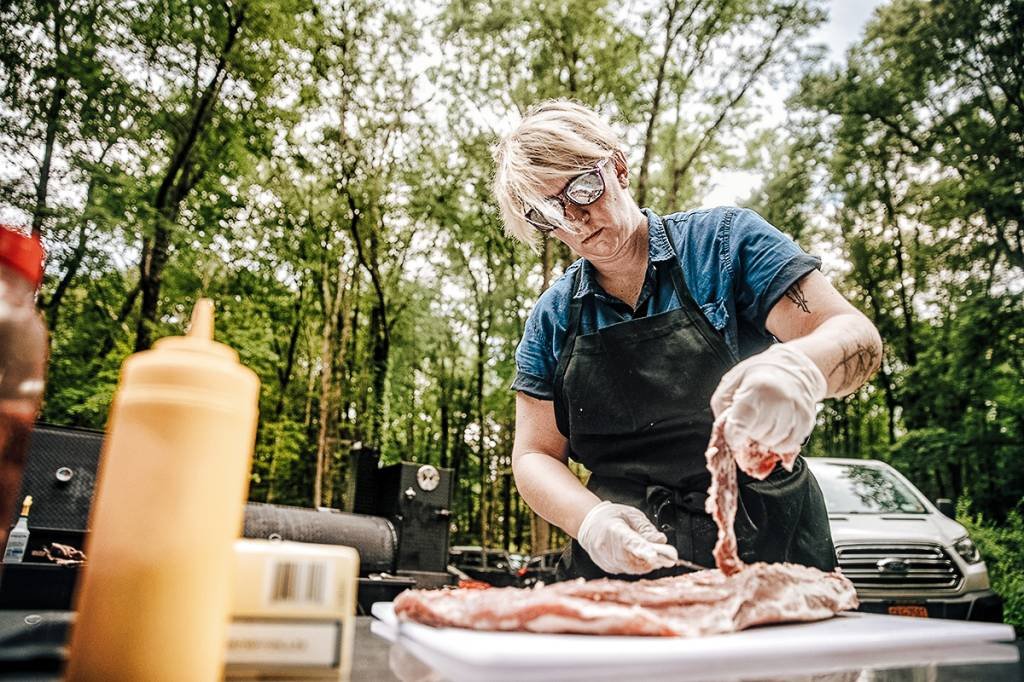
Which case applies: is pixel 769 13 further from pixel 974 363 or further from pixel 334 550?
pixel 334 550

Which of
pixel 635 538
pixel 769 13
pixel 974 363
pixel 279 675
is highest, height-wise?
pixel 769 13

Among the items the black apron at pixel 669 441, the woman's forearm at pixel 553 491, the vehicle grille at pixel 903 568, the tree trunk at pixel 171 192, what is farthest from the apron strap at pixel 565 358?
the tree trunk at pixel 171 192

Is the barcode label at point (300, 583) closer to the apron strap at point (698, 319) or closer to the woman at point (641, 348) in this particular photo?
the woman at point (641, 348)

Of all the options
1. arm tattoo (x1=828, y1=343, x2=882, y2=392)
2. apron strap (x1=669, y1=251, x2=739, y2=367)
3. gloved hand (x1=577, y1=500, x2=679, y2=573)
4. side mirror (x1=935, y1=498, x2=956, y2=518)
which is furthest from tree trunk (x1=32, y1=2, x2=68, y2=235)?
side mirror (x1=935, y1=498, x2=956, y2=518)

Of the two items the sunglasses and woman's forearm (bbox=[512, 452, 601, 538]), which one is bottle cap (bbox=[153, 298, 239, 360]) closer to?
woman's forearm (bbox=[512, 452, 601, 538])

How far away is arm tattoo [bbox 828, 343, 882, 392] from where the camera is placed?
1587 mm

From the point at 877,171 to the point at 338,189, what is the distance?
515 inches

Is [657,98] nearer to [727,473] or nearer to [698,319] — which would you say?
[698,319]

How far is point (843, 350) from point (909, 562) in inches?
221

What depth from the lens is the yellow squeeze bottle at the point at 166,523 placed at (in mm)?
469

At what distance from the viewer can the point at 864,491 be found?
258 inches

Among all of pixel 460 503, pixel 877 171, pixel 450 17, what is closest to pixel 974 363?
pixel 877 171

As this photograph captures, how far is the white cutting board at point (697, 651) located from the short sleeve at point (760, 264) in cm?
95

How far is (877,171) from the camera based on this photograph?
50.5 feet
